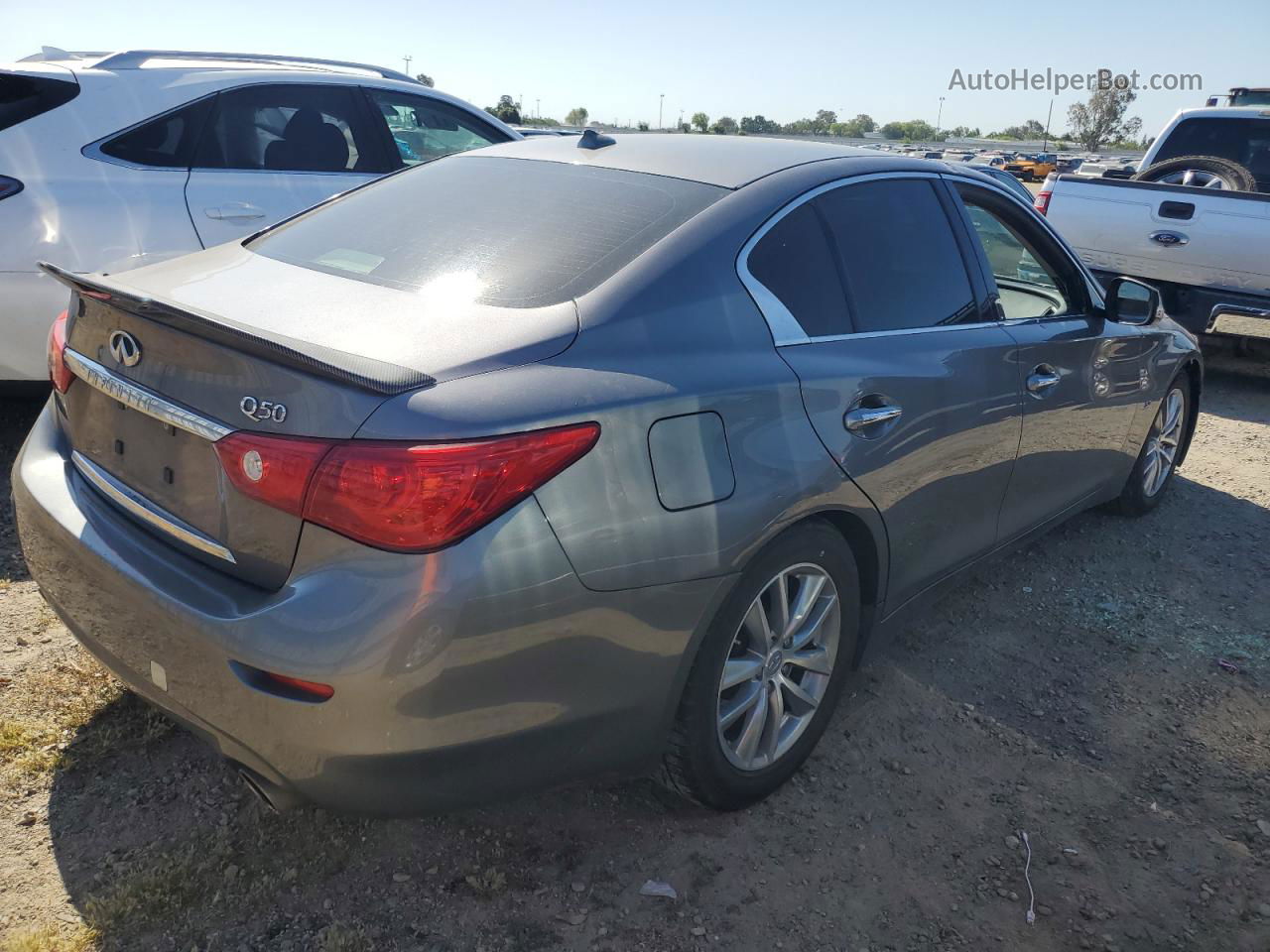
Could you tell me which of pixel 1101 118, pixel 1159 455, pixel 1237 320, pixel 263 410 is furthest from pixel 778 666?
pixel 1101 118

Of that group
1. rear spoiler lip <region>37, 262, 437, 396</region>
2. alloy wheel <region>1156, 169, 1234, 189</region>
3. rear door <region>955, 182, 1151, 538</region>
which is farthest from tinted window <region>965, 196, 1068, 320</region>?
alloy wheel <region>1156, 169, 1234, 189</region>

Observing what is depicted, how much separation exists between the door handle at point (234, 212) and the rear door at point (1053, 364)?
10.4ft

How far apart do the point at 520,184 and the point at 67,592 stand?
5.09ft

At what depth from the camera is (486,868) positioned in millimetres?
2514

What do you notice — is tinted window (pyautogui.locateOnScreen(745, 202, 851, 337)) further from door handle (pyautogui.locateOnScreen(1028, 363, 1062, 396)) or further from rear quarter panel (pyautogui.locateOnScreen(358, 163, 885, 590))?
door handle (pyautogui.locateOnScreen(1028, 363, 1062, 396))

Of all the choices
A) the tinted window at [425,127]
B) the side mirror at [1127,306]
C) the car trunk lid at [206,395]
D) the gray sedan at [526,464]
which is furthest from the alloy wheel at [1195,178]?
the car trunk lid at [206,395]

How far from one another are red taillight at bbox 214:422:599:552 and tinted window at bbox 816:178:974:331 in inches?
52.2

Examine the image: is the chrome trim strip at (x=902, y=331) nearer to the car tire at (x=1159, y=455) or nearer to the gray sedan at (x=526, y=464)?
the gray sedan at (x=526, y=464)

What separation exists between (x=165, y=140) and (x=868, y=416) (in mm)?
3663

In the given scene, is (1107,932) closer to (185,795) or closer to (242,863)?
(242,863)

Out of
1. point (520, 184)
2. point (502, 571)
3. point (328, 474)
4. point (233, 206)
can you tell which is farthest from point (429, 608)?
point (233, 206)

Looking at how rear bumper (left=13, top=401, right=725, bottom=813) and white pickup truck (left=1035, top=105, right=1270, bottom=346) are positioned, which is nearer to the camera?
rear bumper (left=13, top=401, right=725, bottom=813)

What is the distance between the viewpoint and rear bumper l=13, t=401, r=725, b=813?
6.26 feet

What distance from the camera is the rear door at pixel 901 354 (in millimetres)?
2678
